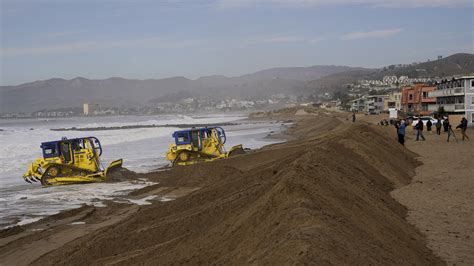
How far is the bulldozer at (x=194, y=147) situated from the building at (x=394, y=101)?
7279 centimetres

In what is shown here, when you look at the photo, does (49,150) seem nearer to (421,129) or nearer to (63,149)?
(63,149)

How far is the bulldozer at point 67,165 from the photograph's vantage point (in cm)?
2312

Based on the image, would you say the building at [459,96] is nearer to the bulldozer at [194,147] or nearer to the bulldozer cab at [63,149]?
the bulldozer at [194,147]

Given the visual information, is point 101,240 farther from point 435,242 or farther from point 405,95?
point 405,95

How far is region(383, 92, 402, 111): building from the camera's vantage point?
98688 mm

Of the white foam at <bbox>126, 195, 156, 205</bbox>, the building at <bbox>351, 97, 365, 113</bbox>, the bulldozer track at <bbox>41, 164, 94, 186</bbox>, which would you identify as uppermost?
the bulldozer track at <bbox>41, 164, 94, 186</bbox>

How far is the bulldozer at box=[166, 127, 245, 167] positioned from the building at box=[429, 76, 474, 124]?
34.6m

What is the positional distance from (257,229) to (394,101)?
328 feet

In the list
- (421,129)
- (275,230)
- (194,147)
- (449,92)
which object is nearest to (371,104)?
(449,92)

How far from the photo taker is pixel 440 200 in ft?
47.5

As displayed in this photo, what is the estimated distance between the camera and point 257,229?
8211 mm

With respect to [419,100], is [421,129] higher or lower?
lower

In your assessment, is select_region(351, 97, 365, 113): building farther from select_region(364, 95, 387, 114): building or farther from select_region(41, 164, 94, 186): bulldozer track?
select_region(41, 164, 94, 186): bulldozer track

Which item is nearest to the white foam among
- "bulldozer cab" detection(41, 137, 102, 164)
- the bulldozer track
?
the bulldozer track
